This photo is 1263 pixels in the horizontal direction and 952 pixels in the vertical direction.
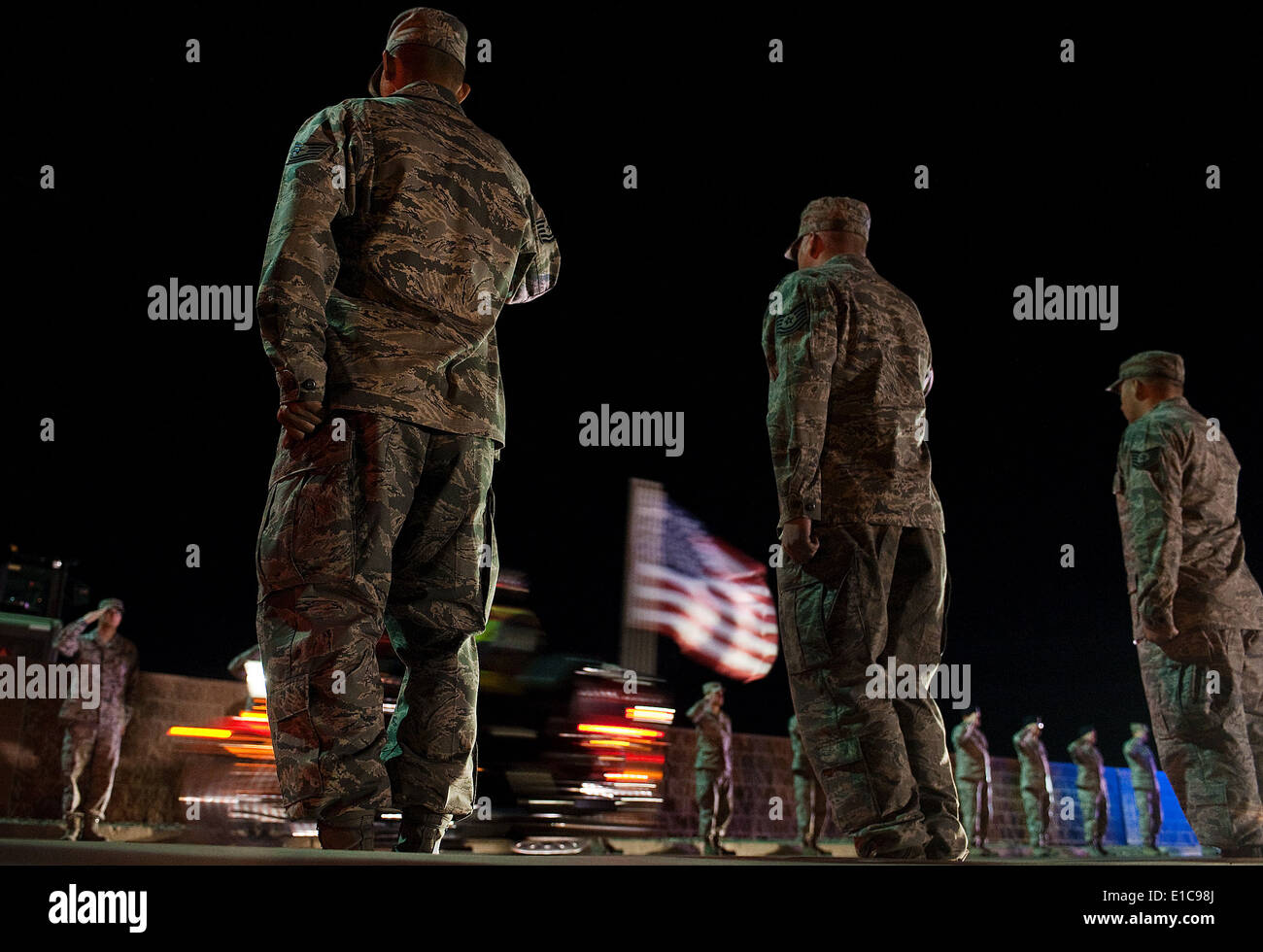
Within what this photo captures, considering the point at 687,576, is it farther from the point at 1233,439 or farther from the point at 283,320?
the point at 283,320

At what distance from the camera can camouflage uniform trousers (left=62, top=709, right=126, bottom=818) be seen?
1022cm

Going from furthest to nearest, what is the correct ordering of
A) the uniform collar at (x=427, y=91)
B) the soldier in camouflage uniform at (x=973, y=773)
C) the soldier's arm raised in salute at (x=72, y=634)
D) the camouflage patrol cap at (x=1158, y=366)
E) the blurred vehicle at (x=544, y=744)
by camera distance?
the soldier in camouflage uniform at (x=973, y=773)
the soldier's arm raised in salute at (x=72, y=634)
the blurred vehicle at (x=544, y=744)
the camouflage patrol cap at (x=1158, y=366)
the uniform collar at (x=427, y=91)

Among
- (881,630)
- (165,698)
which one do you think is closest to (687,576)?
(165,698)

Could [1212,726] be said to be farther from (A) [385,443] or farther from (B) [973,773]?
(B) [973,773]

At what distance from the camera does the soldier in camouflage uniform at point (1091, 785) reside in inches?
702

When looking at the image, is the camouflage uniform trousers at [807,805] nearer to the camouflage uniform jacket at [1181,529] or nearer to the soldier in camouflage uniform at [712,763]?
the soldier in camouflage uniform at [712,763]

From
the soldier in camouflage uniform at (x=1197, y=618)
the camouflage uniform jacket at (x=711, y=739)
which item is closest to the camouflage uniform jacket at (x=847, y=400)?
the soldier in camouflage uniform at (x=1197, y=618)

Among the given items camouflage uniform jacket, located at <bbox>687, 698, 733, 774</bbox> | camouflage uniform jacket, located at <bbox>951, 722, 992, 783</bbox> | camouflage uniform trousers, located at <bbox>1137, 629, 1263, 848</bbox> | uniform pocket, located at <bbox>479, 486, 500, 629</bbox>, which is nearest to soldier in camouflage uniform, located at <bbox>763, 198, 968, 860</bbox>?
uniform pocket, located at <bbox>479, 486, 500, 629</bbox>

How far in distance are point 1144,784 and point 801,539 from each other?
1660 cm

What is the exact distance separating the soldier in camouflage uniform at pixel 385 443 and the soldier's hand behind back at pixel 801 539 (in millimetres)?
1109

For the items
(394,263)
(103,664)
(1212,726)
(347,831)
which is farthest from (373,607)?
(103,664)

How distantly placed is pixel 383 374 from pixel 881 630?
74.0 inches

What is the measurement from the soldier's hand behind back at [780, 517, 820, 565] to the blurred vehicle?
3.69 m

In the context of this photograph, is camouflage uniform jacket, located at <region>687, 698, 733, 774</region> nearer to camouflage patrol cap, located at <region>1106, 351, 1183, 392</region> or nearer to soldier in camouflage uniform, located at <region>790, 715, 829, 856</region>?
soldier in camouflage uniform, located at <region>790, 715, 829, 856</region>
